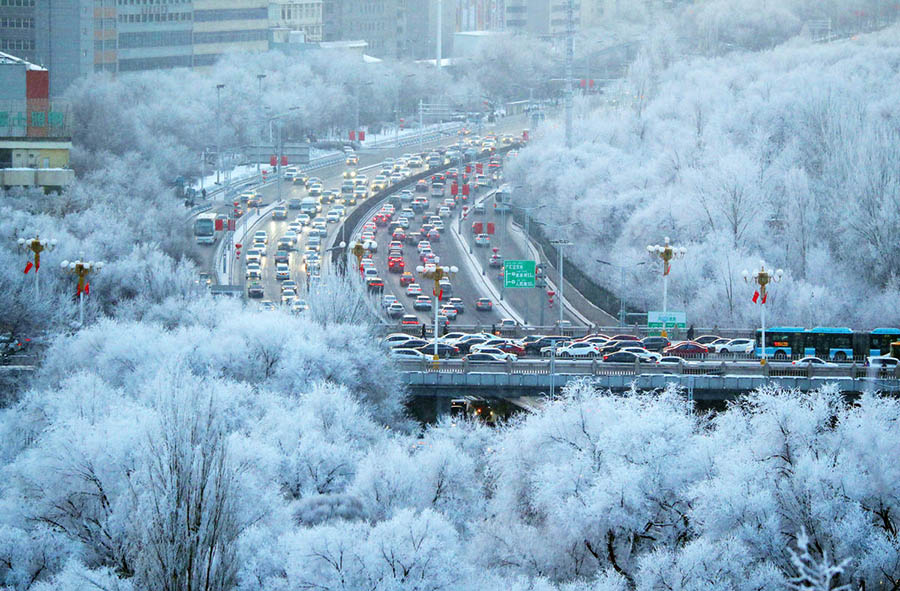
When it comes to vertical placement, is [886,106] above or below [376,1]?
below

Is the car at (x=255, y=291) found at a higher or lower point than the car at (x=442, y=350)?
higher

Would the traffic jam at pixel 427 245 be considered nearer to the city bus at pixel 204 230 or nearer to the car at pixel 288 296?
the car at pixel 288 296

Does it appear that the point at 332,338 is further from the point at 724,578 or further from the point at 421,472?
the point at 724,578

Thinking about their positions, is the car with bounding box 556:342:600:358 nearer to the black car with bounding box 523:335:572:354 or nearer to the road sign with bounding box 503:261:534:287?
the black car with bounding box 523:335:572:354

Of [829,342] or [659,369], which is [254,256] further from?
[659,369]

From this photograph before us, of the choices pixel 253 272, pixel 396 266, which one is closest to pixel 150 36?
pixel 396 266

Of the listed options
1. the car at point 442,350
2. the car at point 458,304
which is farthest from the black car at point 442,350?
the car at point 458,304

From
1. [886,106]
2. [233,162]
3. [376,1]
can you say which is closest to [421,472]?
[886,106]
